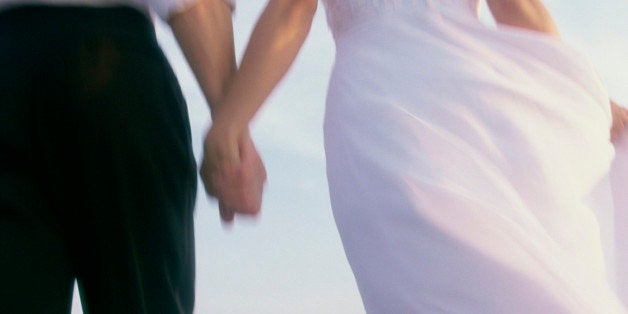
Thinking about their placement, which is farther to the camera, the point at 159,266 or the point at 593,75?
the point at 593,75

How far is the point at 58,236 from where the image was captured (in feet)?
5.10

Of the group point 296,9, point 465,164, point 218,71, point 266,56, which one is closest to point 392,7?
point 296,9

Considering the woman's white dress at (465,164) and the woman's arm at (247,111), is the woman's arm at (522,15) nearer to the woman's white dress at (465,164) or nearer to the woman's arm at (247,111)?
the woman's white dress at (465,164)

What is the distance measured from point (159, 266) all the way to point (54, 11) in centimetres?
41

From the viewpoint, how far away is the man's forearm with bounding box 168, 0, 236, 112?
5.59 feet

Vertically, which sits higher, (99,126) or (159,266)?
(99,126)

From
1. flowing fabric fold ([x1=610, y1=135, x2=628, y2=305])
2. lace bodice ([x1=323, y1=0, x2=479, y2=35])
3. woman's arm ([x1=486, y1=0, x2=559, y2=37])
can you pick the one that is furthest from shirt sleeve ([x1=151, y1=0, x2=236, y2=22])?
flowing fabric fold ([x1=610, y1=135, x2=628, y2=305])

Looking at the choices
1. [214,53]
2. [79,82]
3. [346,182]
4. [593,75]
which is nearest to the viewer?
[79,82]

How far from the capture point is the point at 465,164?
6.23ft

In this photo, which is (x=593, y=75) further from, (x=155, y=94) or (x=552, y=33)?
(x=155, y=94)

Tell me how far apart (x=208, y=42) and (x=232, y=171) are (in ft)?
0.73

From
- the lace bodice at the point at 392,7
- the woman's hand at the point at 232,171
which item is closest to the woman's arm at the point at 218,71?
the woman's hand at the point at 232,171

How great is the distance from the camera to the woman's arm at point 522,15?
2270 mm

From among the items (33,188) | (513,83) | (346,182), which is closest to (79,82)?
(33,188)
